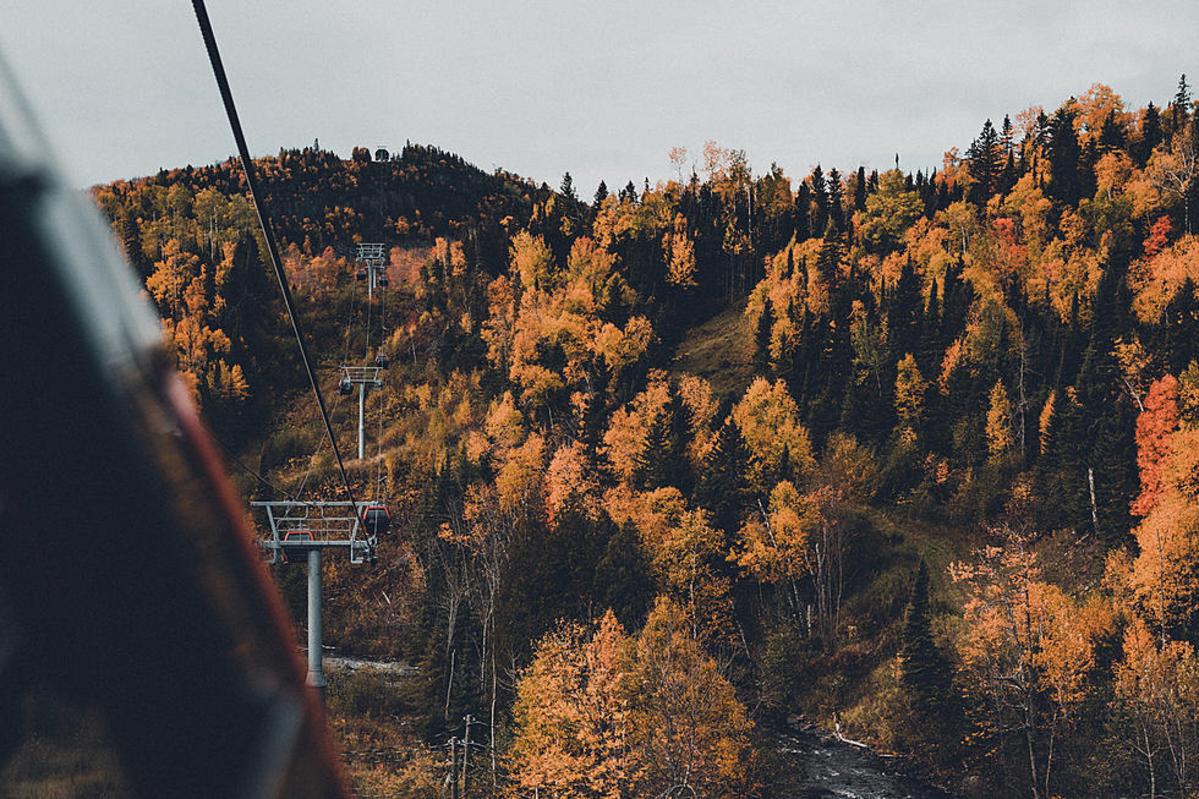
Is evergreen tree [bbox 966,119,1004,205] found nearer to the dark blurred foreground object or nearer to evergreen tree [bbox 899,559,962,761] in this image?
evergreen tree [bbox 899,559,962,761]

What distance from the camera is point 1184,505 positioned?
38656 millimetres

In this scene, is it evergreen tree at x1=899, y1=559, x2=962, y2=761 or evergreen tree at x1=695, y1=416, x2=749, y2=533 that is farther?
evergreen tree at x1=695, y1=416, x2=749, y2=533

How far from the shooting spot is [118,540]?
2.04 feet

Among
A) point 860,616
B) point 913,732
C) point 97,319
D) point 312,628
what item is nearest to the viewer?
point 97,319

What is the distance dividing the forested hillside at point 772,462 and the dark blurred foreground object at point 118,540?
203mm

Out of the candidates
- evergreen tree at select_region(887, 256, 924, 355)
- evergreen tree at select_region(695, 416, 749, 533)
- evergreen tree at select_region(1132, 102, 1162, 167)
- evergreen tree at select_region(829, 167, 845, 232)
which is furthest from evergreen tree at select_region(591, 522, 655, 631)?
evergreen tree at select_region(1132, 102, 1162, 167)

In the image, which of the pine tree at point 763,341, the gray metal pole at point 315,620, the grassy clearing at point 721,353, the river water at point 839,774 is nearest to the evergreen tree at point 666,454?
the grassy clearing at point 721,353

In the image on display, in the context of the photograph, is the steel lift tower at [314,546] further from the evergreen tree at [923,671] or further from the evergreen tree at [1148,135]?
the evergreen tree at [1148,135]

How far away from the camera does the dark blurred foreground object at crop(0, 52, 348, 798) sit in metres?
0.58

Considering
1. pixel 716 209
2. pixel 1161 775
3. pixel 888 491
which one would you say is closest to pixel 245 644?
pixel 1161 775

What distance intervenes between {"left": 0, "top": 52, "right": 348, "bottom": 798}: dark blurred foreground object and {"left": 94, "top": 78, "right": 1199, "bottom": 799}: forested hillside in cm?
20

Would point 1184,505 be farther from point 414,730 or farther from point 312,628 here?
point 312,628

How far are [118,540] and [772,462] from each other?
55213mm

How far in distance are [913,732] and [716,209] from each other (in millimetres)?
76158
